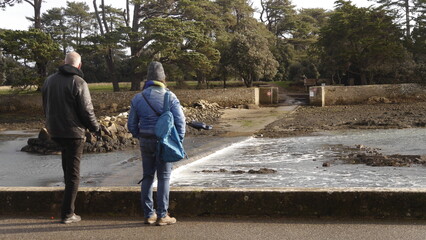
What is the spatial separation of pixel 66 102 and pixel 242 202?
87.3 inches

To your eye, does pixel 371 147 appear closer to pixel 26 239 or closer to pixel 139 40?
pixel 26 239

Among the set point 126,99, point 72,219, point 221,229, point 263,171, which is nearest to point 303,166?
point 263,171

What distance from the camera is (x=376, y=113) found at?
80.6 ft

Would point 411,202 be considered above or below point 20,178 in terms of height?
above

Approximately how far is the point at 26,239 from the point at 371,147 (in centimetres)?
1154

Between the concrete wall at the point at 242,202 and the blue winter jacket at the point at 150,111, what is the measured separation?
859mm

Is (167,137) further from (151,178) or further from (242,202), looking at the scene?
(242,202)

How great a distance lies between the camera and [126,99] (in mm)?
32031

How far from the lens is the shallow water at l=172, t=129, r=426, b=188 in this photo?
28.0ft

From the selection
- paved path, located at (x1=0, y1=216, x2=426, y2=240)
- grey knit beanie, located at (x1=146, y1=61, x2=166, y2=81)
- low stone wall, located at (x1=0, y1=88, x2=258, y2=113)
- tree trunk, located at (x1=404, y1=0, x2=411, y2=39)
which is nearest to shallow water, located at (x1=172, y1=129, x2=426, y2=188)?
paved path, located at (x1=0, y1=216, x2=426, y2=240)

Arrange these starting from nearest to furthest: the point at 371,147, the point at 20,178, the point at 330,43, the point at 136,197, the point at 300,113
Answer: the point at 136,197 < the point at 20,178 < the point at 371,147 < the point at 300,113 < the point at 330,43

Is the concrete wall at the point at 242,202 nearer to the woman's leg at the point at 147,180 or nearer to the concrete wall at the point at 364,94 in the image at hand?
the woman's leg at the point at 147,180

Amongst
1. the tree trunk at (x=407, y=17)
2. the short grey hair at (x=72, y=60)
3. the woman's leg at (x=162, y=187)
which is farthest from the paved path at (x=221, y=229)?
the tree trunk at (x=407, y=17)

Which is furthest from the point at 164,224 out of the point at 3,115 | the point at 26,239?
the point at 3,115
